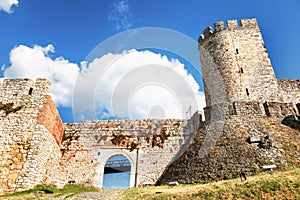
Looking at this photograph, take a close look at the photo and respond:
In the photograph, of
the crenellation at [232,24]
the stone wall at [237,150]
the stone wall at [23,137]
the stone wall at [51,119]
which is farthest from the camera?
the crenellation at [232,24]

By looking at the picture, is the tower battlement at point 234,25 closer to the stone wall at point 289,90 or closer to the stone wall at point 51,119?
the stone wall at point 289,90

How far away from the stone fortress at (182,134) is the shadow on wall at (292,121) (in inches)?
2.2

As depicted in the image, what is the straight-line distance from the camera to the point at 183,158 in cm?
1224

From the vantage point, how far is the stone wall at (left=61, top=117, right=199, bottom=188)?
551 inches

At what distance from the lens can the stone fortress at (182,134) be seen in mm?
10633

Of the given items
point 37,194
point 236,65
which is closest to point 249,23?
point 236,65

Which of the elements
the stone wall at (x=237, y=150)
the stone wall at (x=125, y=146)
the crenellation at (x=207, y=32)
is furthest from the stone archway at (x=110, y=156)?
the crenellation at (x=207, y=32)

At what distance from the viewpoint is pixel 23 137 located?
39.4ft

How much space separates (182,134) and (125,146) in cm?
420

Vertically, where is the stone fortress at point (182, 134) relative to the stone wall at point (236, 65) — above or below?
below

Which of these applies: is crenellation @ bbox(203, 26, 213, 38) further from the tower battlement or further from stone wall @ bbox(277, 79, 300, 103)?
stone wall @ bbox(277, 79, 300, 103)

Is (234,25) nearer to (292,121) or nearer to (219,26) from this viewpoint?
(219,26)

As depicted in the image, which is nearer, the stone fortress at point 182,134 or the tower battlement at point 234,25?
the stone fortress at point 182,134

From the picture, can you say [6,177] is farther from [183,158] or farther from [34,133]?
[183,158]
